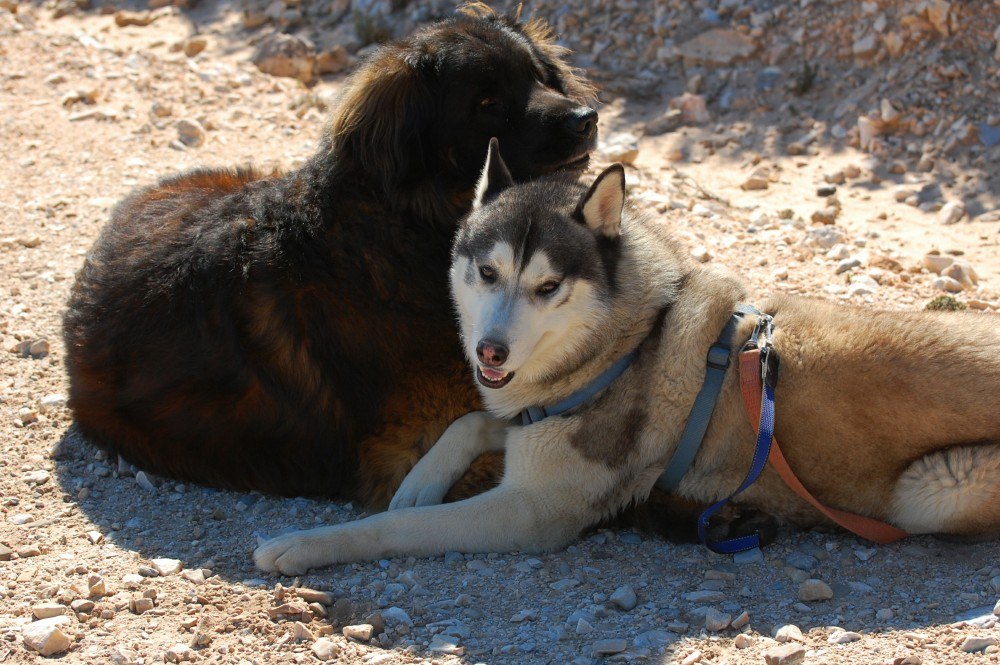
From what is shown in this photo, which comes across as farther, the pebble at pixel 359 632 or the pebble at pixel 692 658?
the pebble at pixel 359 632

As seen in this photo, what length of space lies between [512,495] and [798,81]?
21.2 feet

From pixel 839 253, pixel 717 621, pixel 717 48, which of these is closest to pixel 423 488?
pixel 717 621

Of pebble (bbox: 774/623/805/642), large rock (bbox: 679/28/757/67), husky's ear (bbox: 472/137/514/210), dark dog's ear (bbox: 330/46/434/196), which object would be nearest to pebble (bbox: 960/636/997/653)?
pebble (bbox: 774/623/805/642)

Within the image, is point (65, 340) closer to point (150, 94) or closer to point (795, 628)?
point (795, 628)

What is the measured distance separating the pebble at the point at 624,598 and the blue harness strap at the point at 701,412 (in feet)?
2.19

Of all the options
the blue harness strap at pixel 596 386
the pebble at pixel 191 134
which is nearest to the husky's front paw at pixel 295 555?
the blue harness strap at pixel 596 386

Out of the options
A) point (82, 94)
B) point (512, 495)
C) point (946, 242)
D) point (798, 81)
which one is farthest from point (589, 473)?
point (82, 94)

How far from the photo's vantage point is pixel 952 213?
773 centimetres

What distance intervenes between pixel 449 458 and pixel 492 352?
87cm

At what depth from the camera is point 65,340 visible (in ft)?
17.6

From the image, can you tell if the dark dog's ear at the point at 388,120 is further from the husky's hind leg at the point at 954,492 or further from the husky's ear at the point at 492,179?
the husky's hind leg at the point at 954,492

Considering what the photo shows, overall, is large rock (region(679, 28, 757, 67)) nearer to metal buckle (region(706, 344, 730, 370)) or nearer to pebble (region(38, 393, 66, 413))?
metal buckle (region(706, 344, 730, 370))

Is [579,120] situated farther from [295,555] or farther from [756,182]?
[756,182]

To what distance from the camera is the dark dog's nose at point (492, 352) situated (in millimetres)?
4336
